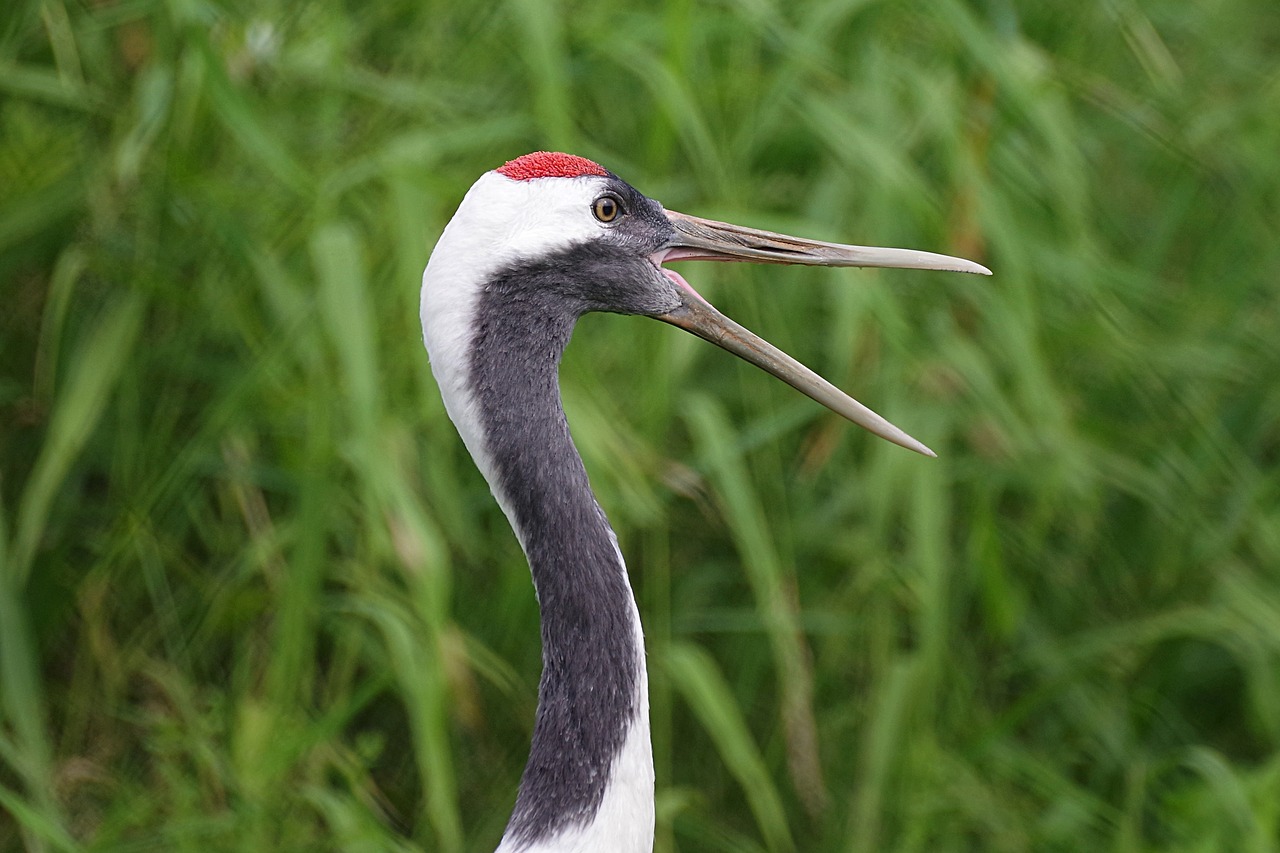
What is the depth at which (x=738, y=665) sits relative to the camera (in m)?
3.10

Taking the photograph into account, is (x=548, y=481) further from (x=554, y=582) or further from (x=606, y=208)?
Answer: (x=606, y=208)

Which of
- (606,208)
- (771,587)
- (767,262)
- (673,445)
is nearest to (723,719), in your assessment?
(771,587)

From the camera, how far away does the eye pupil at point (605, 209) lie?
1.79 meters

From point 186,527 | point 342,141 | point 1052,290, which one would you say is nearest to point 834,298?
point 1052,290

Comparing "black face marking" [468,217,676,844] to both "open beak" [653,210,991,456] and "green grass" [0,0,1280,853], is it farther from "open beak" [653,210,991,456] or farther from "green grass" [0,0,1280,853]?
"green grass" [0,0,1280,853]

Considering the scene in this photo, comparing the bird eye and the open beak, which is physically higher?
the bird eye

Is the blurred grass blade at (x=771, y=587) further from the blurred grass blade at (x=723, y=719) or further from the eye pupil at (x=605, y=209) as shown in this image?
the eye pupil at (x=605, y=209)

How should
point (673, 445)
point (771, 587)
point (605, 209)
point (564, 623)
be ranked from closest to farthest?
point (564, 623) < point (605, 209) < point (771, 587) < point (673, 445)

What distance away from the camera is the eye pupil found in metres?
1.79

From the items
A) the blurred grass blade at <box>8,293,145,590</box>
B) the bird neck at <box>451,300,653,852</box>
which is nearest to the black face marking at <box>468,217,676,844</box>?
the bird neck at <box>451,300,653,852</box>

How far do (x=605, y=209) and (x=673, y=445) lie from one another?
1.30 metres

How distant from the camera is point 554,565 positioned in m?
1.71

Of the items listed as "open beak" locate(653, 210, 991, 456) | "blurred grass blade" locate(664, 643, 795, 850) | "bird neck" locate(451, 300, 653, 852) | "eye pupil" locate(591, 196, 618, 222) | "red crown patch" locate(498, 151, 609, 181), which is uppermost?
"red crown patch" locate(498, 151, 609, 181)

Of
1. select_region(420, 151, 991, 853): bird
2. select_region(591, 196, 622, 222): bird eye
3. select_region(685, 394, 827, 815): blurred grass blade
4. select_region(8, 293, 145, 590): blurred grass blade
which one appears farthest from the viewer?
select_region(685, 394, 827, 815): blurred grass blade
